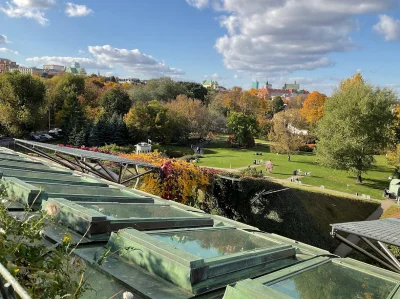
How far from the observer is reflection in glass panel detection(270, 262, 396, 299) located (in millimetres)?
2559

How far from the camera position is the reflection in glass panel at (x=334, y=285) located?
2.56 meters

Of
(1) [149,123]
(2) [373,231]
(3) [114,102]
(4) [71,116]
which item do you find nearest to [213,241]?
(2) [373,231]

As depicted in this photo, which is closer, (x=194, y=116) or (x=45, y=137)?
(x=45, y=137)

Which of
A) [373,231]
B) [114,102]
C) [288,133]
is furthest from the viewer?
[114,102]

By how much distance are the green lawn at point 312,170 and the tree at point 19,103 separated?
2091cm

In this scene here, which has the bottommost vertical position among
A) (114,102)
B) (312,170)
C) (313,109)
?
(312,170)

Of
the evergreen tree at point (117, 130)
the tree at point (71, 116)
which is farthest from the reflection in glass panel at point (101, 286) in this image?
the tree at point (71, 116)

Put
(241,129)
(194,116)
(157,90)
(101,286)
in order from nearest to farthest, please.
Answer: (101,286) < (241,129) < (194,116) < (157,90)

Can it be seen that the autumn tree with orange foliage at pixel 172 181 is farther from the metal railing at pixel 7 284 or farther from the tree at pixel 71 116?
the tree at pixel 71 116

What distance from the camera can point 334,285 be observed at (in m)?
2.81

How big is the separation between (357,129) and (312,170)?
27.5ft

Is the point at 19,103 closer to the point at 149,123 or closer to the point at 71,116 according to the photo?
the point at 71,116

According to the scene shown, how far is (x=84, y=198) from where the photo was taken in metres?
4.82

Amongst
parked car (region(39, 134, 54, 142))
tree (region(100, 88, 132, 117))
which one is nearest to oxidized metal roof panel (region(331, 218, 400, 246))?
parked car (region(39, 134, 54, 142))
